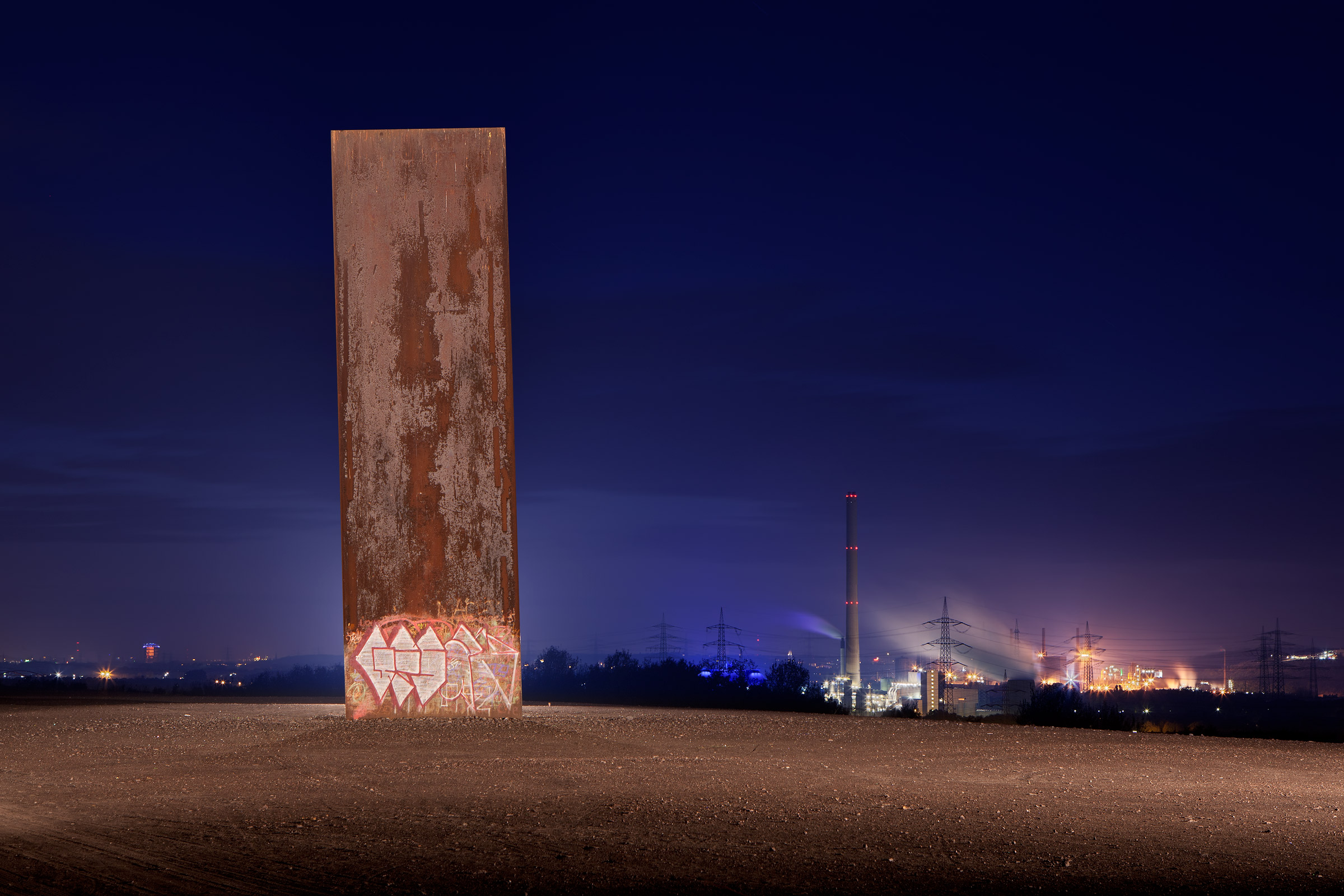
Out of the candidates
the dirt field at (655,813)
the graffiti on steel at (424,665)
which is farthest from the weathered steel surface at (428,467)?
the dirt field at (655,813)

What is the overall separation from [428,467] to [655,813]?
10.2 m

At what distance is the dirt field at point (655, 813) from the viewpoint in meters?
7.02

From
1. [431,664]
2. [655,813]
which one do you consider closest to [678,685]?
[431,664]

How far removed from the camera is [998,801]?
33.4 feet

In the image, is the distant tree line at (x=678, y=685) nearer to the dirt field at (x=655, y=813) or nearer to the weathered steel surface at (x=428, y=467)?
the weathered steel surface at (x=428, y=467)

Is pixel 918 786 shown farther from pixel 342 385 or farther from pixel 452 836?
pixel 342 385

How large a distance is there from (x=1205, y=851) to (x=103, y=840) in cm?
732

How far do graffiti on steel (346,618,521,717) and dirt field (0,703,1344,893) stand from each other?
1848 mm

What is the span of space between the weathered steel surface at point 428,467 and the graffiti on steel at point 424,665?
19mm

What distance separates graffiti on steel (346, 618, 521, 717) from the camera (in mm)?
18438

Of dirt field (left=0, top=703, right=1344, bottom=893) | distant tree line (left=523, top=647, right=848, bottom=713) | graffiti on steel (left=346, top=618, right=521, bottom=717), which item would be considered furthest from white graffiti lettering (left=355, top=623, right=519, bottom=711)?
distant tree line (left=523, top=647, right=848, bottom=713)

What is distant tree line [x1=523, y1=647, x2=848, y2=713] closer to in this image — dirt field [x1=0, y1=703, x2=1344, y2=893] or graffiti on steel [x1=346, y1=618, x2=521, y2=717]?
graffiti on steel [x1=346, y1=618, x2=521, y2=717]

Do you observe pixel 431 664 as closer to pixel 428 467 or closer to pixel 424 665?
pixel 424 665

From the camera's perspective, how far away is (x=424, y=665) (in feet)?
60.5
